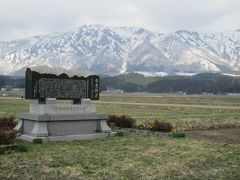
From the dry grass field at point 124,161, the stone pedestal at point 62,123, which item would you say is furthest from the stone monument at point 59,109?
the dry grass field at point 124,161

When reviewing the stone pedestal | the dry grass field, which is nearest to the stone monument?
the stone pedestal

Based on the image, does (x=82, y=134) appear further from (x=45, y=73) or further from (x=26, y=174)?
(x=26, y=174)

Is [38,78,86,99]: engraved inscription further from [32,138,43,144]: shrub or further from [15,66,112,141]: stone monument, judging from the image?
[32,138,43,144]: shrub

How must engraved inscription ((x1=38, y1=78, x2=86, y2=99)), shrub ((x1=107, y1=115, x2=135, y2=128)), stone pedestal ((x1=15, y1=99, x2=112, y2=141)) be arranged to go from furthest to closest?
shrub ((x1=107, y1=115, x2=135, y2=128)), engraved inscription ((x1=38, y1=78, x2=86, y2=99)), stone pedestal ((x1=15, y1=99, x2=112, y2=141))

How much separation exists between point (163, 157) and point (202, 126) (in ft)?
61.4

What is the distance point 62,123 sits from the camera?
24.8 meters

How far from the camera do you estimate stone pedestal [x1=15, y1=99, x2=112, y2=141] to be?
78.1 ft

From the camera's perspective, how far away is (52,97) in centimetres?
2498

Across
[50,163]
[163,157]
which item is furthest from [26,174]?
[163,157]

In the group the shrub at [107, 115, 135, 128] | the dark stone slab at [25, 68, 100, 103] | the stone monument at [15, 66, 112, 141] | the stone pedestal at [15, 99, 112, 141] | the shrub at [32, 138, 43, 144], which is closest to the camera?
the shrub at [32, 138, 43, 144]

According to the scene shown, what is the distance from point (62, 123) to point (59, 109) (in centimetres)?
86

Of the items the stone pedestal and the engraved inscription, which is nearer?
the stone pedestal

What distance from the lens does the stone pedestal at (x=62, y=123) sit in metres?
23.8

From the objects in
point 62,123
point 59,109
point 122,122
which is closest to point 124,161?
point 62,123
